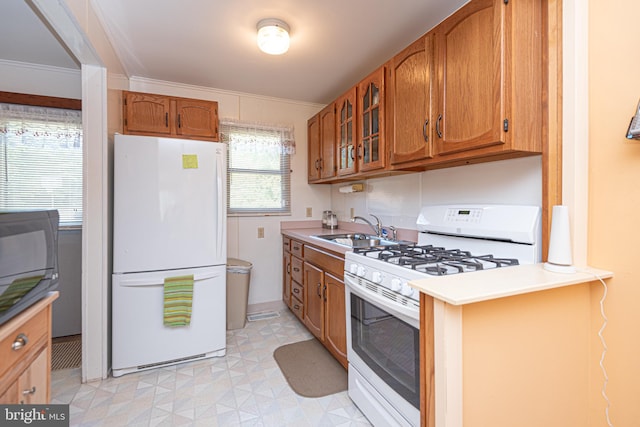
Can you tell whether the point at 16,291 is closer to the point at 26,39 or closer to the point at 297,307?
the point at 297,307

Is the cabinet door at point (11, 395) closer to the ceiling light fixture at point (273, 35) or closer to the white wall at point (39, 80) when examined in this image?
the ceiling light fixture at point (273, 35)

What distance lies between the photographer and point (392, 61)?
6.28ft

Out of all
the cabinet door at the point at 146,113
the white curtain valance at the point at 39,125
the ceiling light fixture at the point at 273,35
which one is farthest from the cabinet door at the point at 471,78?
the white curtain valance at the point at 39,125

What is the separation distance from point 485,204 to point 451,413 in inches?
45.1

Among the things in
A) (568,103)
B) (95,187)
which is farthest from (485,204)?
(95,187)

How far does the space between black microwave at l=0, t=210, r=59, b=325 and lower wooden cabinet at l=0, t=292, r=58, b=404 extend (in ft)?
0.12

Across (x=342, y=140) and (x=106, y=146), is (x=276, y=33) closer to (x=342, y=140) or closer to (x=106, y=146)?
(x=342, y=140)

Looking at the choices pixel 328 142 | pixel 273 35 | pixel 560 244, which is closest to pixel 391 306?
pixel 560 244

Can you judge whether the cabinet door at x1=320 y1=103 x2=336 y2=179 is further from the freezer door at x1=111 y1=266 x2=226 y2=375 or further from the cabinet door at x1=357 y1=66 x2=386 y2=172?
the freezer door at x1=111 y1=266 x2=226 y2=375

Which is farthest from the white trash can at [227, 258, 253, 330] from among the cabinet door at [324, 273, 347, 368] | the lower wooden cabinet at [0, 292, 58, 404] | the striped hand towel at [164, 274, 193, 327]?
the lower wooden cabinet at [0, 292, 58, 404]

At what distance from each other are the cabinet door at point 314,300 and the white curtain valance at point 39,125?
2397 mm

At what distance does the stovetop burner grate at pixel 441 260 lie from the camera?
1234 mm

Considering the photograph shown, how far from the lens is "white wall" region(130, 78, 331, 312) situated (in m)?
3.04

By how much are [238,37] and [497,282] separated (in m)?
2.19
